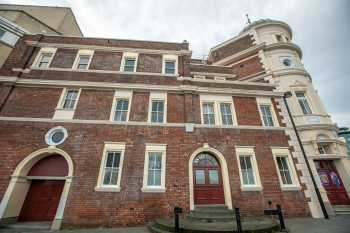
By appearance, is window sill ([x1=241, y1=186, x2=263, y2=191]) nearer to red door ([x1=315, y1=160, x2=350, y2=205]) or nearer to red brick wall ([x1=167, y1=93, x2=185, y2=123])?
red door ([x1=315, y1=160, x2=350, y2=205])

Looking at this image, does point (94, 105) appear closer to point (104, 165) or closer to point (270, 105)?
point (104, 165)

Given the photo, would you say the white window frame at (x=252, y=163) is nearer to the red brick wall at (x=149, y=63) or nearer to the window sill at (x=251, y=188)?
the window sill at (x=251, y=188)

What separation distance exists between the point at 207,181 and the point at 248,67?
39.8ft

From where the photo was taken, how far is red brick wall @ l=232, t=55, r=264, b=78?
1545 centimetres

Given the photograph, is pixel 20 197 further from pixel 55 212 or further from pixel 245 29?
pixel 245 29

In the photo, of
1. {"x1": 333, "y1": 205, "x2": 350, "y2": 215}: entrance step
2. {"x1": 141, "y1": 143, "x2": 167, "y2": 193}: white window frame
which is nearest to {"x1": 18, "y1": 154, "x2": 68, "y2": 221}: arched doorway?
{"x1": 141, "y1": 143, "x2": 167, "y2": 193}: white window frame

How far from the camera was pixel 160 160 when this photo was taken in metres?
9.89

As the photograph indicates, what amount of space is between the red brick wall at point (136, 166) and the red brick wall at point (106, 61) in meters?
5.02

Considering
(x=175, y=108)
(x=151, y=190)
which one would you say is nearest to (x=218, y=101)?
(x=175, y=108)

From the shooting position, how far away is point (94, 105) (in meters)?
11.0

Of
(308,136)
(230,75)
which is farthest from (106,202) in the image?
(230,75)

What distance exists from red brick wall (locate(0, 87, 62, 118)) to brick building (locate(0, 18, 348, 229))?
6 centimetres

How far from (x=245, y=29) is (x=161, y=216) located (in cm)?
2002

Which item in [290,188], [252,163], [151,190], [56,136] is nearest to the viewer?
[151,190]
